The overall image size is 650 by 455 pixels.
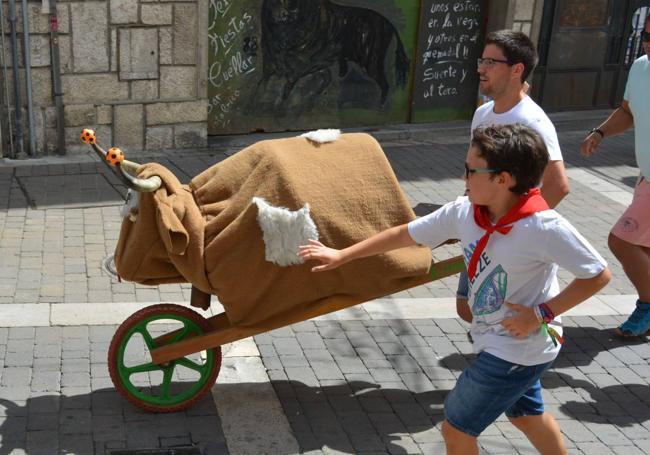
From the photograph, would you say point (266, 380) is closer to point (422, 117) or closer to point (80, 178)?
point (80, 178)

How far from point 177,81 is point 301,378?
190 inches

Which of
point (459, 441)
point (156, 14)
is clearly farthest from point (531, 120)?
point (156, 14)

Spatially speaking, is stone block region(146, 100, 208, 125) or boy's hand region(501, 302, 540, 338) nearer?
boy's hand region(501, 302, 540, 338)

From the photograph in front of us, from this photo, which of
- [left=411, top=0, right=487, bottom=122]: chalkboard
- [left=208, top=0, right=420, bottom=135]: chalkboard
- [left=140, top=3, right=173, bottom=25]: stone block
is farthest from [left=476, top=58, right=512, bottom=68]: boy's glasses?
[left=411, top=0, right=487, bottom=122]: chalkboard

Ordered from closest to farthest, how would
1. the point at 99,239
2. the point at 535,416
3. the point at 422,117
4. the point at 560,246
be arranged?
the point at 560,246
the point at 535,416
the point at 99,239
the point at 422,117

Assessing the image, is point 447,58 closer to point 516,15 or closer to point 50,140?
point 516,15

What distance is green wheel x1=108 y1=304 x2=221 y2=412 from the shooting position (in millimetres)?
4500

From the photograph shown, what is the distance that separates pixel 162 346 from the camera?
15.1 feet

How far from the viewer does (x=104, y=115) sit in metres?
8.91

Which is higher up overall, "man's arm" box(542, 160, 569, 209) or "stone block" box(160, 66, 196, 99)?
"man's arm" box(542, 160, 569, 209)

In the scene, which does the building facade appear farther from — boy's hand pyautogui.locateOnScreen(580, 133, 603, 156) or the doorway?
boy's hand pyautogui.locateOnScreen(580, 133, 603, 156)

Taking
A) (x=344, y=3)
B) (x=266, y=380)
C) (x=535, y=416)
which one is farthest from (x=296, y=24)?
(x=535, y=416)

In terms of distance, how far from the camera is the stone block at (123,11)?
28.3 ft

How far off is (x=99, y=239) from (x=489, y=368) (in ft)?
13.6
